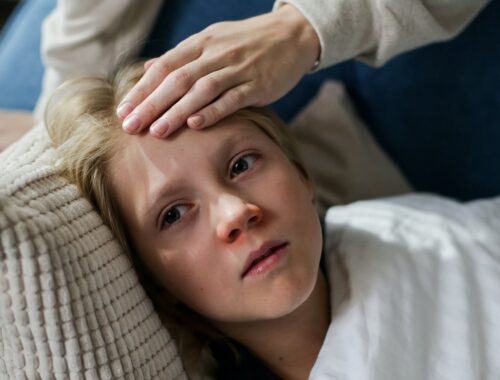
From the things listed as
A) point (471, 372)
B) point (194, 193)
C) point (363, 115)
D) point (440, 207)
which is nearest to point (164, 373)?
point (194, 193)

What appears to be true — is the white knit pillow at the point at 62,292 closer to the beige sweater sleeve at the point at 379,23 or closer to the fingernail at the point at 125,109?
the fingernail at the point at 125,109

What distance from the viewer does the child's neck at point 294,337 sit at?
974 mm

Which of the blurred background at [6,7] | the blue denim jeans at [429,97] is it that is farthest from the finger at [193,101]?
the blurred background at [6,7]

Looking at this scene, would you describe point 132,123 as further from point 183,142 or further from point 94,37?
point 94,37

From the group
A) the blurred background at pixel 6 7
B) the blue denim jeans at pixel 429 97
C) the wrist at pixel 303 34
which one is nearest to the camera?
the wrist at pixel 303 34

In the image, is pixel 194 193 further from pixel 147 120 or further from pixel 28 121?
pixel 28 121

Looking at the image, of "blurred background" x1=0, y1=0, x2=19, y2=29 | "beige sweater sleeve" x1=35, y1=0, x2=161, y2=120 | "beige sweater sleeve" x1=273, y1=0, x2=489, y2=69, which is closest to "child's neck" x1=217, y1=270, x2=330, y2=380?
"beige sweater sleeve" x1=273, y1=0, x2=489, y2=69

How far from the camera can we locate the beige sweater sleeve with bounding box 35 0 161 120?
1.24m

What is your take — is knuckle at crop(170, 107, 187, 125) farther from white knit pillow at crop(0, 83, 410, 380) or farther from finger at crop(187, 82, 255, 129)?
white knit pillow at crop(0, 83, 410, 380)

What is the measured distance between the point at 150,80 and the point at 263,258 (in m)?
0.29

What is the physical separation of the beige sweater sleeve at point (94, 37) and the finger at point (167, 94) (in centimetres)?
42

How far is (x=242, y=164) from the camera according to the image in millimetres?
907

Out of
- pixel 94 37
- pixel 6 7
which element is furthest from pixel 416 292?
pixel 6 7

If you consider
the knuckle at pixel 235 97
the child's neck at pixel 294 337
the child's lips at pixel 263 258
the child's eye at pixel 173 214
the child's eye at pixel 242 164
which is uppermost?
the knuckle at pixel 235 97
